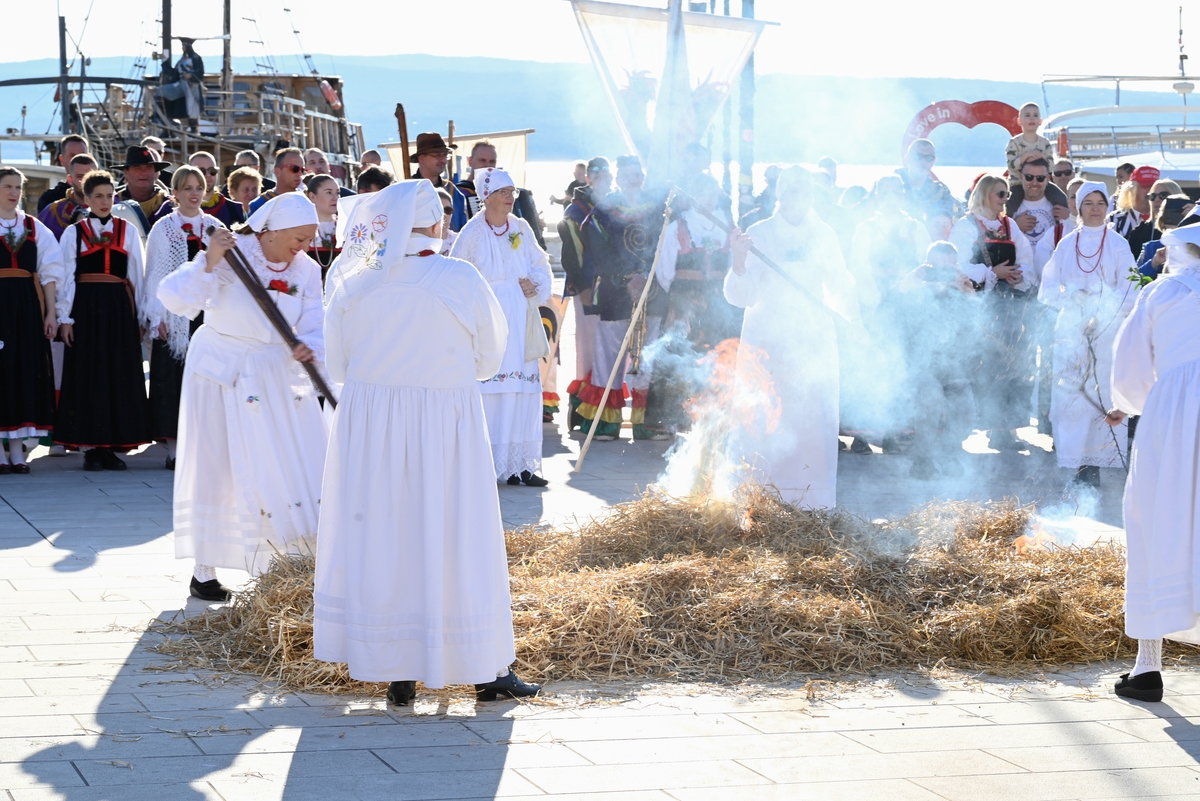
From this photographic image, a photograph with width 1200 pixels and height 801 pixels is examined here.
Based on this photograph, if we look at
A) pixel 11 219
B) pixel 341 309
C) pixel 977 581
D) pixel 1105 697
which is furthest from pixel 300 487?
pixel 11 219

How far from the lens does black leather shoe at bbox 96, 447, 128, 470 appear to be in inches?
384

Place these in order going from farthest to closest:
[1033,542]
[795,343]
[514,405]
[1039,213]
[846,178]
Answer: [846,178]
[1039,213]
[514,405]
[795,343]
[1033,542]

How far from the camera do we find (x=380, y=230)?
15.7 ft

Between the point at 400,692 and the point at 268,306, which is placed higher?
the point at 268,306

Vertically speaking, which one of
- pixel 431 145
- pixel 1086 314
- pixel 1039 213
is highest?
pixel 431 145

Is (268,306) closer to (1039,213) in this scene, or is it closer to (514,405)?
(514,405)

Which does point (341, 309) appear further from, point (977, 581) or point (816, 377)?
point (816, 377)

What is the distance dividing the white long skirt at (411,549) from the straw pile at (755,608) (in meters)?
0.39

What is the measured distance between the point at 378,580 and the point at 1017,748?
2.22 metres

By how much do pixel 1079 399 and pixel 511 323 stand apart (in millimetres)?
4073

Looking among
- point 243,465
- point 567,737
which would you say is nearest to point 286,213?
point 243,465

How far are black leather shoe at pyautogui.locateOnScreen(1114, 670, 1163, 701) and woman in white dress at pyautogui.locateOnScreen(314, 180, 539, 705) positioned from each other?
7.55 feet

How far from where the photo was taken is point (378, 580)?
4.71 m

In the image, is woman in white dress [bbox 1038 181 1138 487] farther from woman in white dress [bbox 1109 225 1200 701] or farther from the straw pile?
woman in white dress [bbox 1109 225 1200 701]
